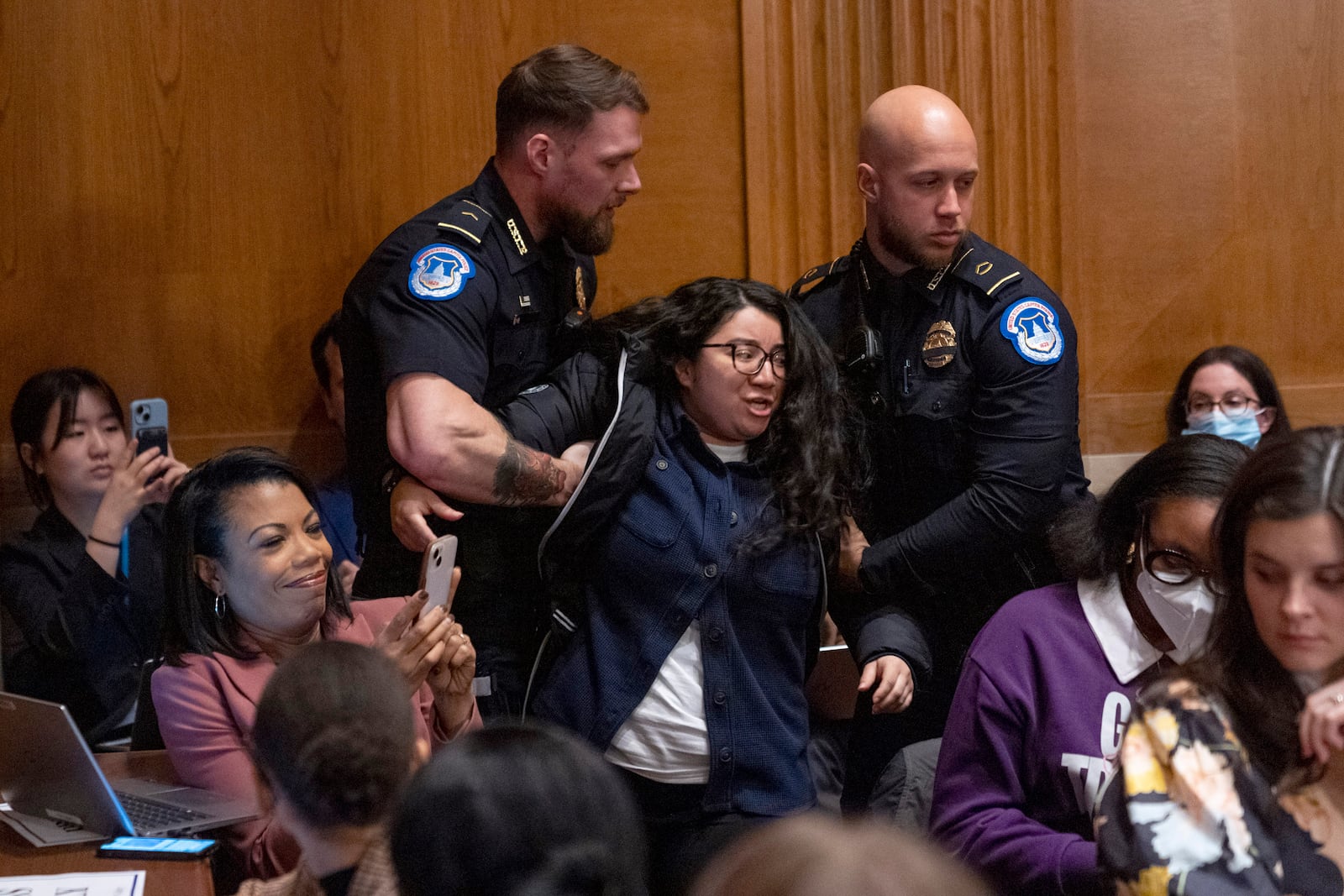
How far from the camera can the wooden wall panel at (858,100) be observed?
3.41m

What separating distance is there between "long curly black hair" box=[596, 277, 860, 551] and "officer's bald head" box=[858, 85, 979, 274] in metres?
0.34

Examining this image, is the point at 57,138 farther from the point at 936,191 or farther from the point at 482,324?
the point at 936,191

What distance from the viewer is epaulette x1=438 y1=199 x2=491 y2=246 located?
252 cm

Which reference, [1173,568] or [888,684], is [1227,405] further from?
[1173,568]

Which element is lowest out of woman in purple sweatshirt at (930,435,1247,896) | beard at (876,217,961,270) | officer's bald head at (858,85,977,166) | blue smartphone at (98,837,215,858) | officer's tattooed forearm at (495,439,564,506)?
blue smartphone at (98,837,215,858)

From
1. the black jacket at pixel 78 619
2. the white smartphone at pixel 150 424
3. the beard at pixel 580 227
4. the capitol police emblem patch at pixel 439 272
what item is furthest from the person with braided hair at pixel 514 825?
the white smartphone at pixel 150 424

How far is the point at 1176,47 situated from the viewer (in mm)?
3500

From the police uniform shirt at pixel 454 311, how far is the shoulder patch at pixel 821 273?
1.54 ft

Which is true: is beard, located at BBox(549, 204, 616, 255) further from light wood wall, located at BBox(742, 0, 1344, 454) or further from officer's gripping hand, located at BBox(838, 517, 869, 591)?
light wood wall, located at BBox(742, 0, 1344, 454)

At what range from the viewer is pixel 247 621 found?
2154 millimetres

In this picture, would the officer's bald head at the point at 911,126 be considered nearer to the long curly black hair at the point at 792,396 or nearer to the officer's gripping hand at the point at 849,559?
the long curly black hair at the point at 792,396

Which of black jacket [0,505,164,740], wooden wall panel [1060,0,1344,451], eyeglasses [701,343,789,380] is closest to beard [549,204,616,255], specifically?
eyeglasses [701,343,789,380]

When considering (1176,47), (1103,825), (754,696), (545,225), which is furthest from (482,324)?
(1176,47)

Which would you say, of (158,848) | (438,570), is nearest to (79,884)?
(158,848)
